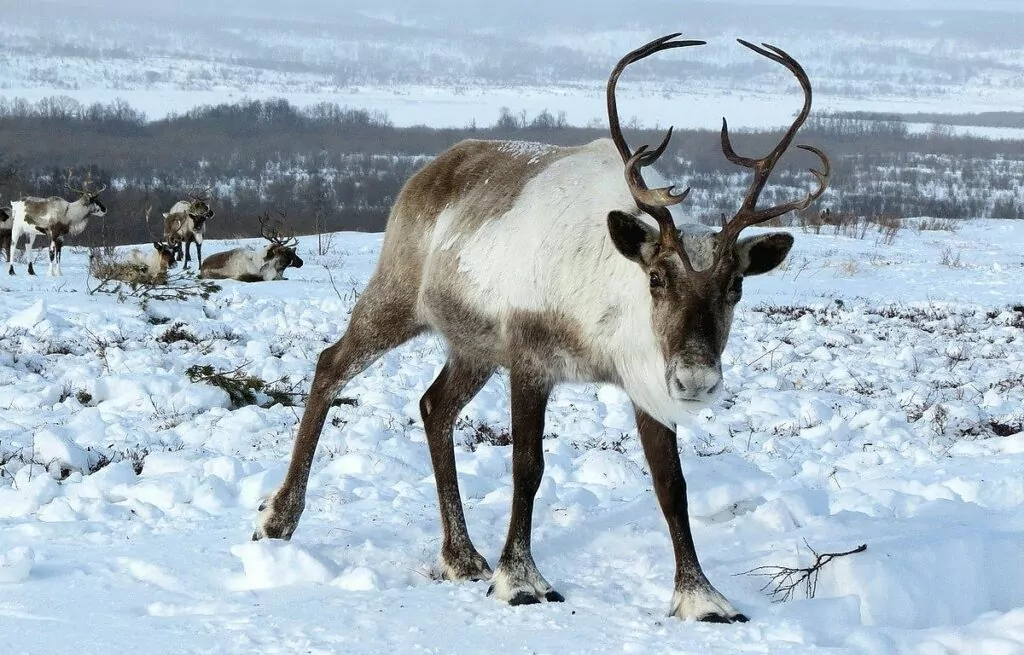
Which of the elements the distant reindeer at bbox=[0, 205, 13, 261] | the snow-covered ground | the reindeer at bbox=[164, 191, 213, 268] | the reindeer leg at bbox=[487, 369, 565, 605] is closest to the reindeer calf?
the reindeer at bbox=[164, 191, 213, 268]

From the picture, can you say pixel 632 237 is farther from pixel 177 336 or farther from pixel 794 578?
pixel 177 336

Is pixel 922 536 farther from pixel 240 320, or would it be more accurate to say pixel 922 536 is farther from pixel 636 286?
pixel 240 320

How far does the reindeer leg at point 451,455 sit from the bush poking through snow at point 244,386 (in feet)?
8.93

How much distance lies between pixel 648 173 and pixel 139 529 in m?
2.53

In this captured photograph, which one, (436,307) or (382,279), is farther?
(382,279)

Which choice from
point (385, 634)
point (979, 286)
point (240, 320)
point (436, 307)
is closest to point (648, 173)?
point (436, 307)

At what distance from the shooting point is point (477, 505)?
467cm

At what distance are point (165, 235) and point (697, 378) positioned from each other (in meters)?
20.5

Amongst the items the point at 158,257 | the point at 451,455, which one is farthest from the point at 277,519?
the point at 158,257

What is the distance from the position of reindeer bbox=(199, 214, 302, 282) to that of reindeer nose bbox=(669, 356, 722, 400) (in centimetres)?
1681

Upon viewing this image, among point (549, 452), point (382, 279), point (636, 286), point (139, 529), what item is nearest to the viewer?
point (636, 286)

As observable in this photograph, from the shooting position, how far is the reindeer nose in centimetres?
306

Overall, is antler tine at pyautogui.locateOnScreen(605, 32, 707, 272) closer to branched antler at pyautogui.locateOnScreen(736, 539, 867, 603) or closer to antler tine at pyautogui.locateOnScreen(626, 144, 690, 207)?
antler tine at pyautogui.locateOnScreen(626, 144, 690, 207)

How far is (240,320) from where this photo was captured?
9.99 m
